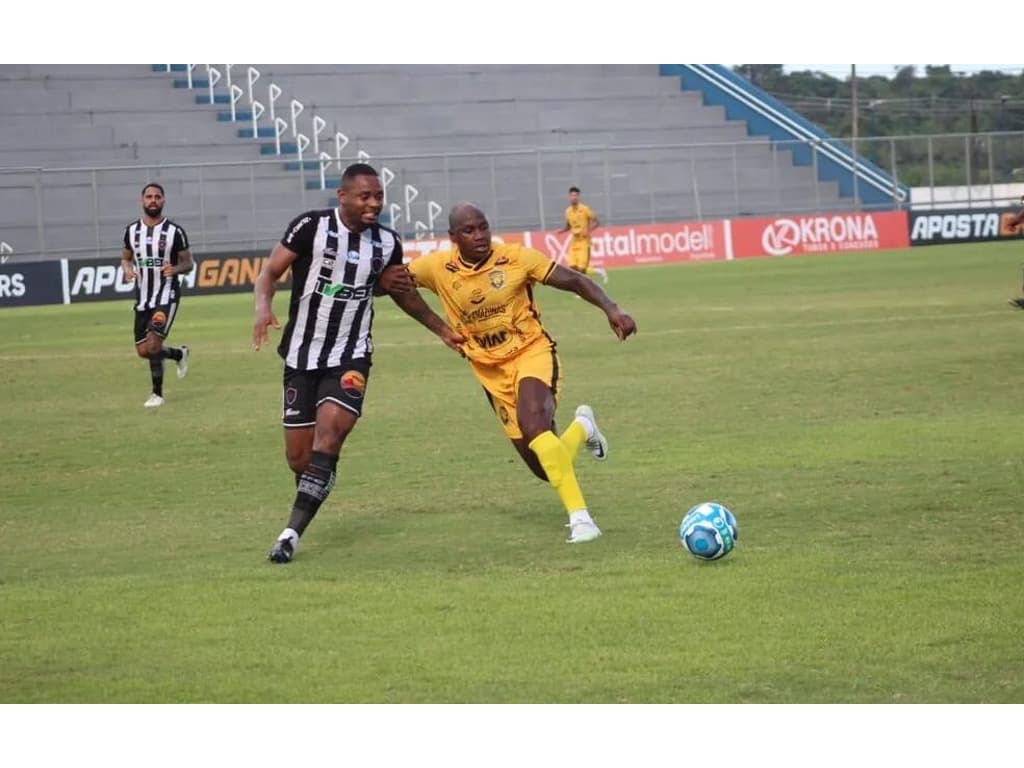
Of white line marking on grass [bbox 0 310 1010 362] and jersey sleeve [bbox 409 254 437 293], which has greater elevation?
jersey sleeve [bbox 409 254 437 293]

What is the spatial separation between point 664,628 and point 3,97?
43.0m

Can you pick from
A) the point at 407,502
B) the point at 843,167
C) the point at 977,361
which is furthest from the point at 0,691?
the point at 843,167

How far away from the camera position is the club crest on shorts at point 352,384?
9922 mm

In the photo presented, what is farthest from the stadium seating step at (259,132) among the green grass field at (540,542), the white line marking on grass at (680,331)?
the green grass field at (540,542)

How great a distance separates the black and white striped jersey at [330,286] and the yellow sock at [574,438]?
1391 millimetres

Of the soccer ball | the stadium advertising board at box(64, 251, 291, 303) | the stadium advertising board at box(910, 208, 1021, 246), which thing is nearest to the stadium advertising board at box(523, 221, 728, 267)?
the stadium advertising board at box(910, 208, 1021, 246)

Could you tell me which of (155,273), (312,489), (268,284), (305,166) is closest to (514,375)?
(312,489)

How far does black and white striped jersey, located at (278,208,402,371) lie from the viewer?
9.92m

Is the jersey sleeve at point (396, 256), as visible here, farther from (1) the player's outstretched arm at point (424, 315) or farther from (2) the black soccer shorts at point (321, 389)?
(2) the black soccer shorts at point (321, 389)

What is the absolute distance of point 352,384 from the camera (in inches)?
392

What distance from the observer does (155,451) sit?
48.5 feet

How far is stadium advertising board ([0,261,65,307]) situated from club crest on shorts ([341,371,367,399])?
99.8 ft

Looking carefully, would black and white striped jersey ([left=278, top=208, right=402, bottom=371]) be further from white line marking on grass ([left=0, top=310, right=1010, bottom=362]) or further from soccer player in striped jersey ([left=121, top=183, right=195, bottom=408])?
white line marking on grass ([left=0, top=310, right=1010, bottom=362])

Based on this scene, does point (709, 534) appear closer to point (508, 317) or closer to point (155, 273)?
point (508, 317)
